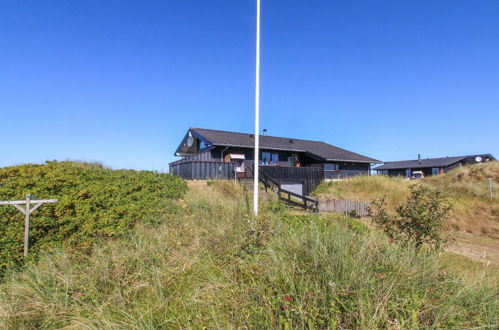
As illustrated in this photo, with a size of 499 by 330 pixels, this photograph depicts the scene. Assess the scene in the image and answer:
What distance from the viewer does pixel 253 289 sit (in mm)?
2631

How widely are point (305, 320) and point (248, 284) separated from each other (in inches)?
38.7

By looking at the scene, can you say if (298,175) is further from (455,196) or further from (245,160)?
(455,196)

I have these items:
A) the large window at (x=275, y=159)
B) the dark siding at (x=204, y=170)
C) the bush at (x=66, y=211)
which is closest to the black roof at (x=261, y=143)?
the large window at (x=275, y=159)

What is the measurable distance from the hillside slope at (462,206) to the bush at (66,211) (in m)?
10.2

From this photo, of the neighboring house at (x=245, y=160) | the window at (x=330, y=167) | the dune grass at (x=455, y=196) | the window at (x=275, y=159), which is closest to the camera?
the dune grass at (x=455, y=196)

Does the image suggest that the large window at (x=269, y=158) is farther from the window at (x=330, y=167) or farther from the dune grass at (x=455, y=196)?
the window at (x=330, y=167)

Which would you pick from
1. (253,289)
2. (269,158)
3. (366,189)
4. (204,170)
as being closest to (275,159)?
(269,158)

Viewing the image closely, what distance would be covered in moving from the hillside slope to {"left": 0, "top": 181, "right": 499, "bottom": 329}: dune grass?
6.57 meters

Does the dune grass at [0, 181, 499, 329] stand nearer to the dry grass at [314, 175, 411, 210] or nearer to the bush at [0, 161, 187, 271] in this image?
the bush at [0, 161, 187, 271]

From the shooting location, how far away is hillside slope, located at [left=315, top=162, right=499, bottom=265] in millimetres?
9161

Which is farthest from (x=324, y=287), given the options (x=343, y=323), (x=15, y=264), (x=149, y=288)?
(x=15, y=264)

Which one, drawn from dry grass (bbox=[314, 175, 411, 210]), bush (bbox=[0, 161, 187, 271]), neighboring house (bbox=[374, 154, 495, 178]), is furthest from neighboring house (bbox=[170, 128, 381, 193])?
neighboring house (bbox=[374, 154, 495, 178])

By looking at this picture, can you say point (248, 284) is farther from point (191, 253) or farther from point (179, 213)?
point (179, 213)

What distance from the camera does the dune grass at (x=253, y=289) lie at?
214 centimetres
